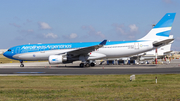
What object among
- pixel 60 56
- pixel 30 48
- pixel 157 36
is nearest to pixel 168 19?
pixel 157 36

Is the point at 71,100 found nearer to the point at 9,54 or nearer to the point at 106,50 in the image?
the point at 106,50

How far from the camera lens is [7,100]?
8555 millimetres

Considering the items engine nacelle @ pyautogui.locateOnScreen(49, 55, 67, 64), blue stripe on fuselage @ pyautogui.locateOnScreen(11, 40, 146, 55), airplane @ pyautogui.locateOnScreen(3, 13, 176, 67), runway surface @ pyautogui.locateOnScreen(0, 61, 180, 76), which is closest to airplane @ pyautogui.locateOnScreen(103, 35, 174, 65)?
blue stripe on fuselage @ pyautogui.locateOnScreen(11, 40, 146, 55)

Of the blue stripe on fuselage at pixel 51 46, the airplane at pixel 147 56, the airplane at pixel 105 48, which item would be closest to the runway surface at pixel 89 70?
the airplane at pixel 105 48

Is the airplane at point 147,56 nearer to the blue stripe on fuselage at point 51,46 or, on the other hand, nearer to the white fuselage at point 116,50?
the white fuselage at point 116,50

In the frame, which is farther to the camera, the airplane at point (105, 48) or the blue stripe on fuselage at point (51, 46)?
the blue stripe on fuselage at point (51, 46)

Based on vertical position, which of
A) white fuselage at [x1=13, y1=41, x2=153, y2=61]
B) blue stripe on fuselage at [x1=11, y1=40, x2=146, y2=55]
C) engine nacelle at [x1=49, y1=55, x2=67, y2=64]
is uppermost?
blue stripe on fuselage at [x1=11, y1=40, x2=146, y2=55]

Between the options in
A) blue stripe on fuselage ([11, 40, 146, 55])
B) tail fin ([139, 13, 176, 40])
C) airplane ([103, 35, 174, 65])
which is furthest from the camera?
airplane ([103, 35, 174, 65])

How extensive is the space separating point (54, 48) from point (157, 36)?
1659cm

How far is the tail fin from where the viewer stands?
32344 mm

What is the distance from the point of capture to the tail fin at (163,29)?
32.3 m

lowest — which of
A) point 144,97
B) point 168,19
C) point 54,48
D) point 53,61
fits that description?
point 144,97

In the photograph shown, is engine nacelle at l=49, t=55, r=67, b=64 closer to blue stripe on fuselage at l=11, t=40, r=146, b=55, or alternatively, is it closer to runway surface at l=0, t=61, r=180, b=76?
runway surface at l=0, t=61, r=180, b=76

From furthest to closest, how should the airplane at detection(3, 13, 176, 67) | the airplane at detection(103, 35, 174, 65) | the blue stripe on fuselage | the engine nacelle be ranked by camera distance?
the airplane at detection(103, 35, 174, 65), the blue stripe on fuselage, the airplane at detection(3, 13, 176, 67), the engine nacelle
